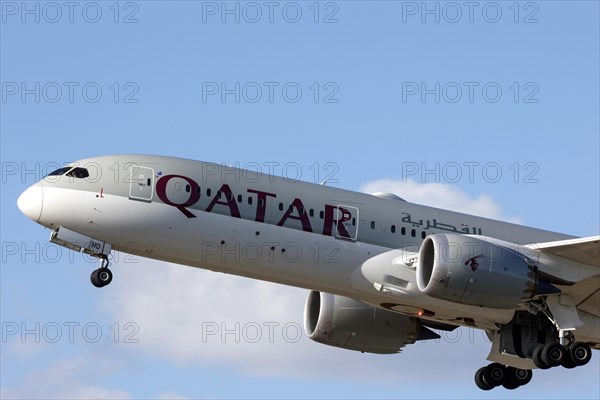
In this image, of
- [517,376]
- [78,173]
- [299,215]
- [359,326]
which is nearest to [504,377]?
[517,376]

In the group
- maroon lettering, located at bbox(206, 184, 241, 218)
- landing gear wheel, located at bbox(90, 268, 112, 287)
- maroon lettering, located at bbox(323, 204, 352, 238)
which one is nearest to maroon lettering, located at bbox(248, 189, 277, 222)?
maroon lettering, located at bbox(206, 184, 241, 218)

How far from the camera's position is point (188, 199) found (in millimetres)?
43312

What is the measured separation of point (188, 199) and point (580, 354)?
43.9ft

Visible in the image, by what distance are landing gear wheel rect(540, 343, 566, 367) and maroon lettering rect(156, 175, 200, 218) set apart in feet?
40.2

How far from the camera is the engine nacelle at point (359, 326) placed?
50469mm

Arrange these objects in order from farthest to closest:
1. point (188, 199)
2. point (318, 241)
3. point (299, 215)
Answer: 1. point (318, 241)
2. point (299, 215)
3. point (188, 199)

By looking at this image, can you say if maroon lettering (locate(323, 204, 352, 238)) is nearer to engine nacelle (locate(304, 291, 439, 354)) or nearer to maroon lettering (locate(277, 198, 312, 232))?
maroon lettering (locate(277, 198, 312, 232))

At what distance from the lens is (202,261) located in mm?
43688

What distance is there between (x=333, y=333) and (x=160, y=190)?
10.2m

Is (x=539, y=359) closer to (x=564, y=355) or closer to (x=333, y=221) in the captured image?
(x=564, y=355)

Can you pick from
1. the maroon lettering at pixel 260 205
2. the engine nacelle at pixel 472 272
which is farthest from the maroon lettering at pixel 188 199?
the engine nacelle at pixel 472 272

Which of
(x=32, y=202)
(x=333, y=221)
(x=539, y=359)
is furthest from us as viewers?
(x=539, y=359)

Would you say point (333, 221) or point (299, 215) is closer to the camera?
point (299, 215)

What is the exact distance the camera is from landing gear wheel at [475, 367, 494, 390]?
51.3 meters
